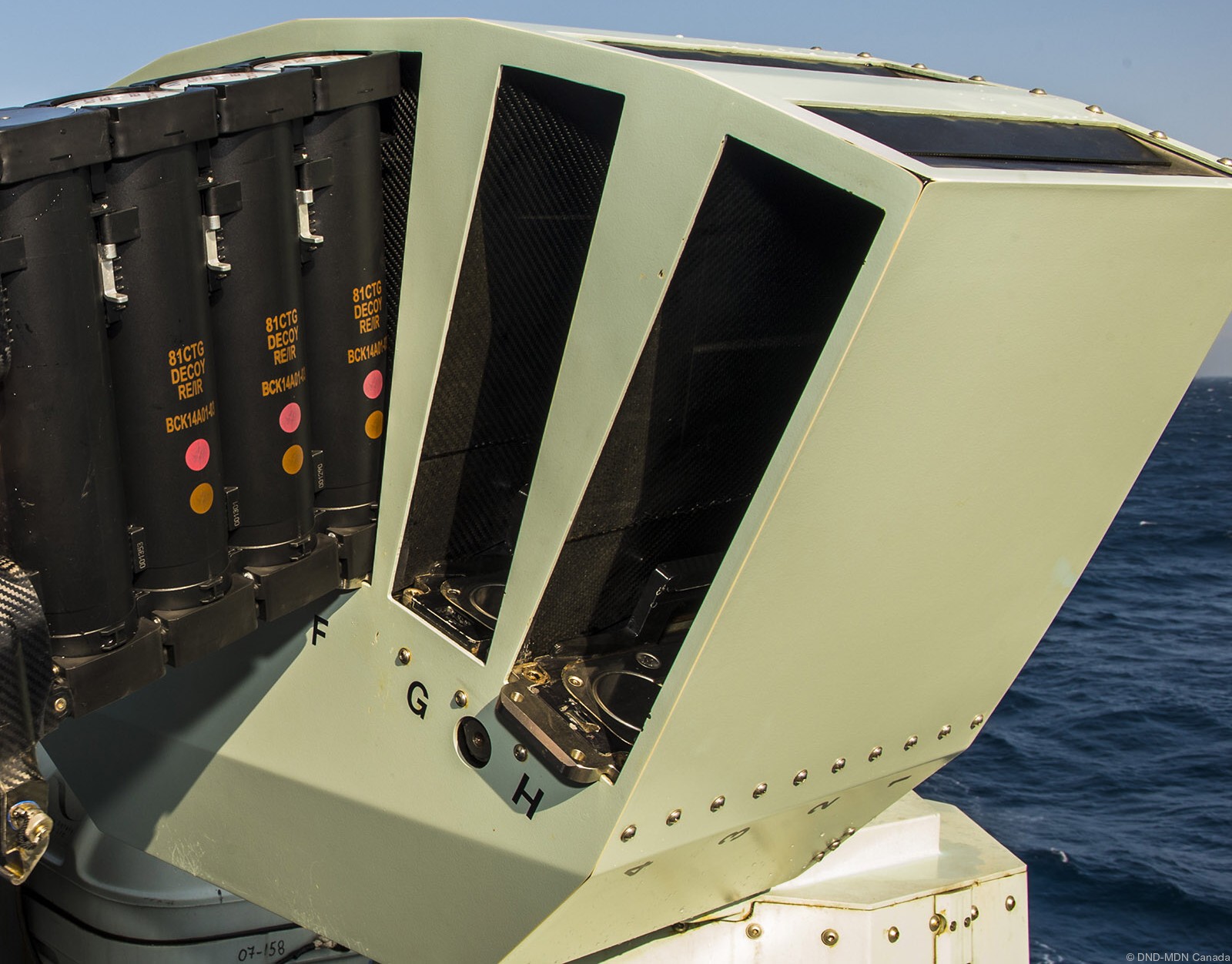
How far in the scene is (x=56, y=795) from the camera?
39.9 feet

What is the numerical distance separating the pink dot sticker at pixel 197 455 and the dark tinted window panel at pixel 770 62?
2.56m

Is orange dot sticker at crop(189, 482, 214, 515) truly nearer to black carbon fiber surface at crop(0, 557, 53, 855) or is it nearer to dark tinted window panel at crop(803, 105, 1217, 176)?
black carbon fiber surface at crop(0, 557, 53, 855)

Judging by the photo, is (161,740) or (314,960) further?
(314,960)

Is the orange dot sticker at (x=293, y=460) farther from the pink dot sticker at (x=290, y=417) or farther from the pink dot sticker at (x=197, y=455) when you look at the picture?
the pink dot sticker at (x=197, y=455)

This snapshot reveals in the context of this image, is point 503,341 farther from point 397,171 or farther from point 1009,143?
point 1009,143

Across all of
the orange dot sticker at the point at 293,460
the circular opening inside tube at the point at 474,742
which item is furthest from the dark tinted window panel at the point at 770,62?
the circular opening inside tube at the point at 474,742

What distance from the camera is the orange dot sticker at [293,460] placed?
255 inches

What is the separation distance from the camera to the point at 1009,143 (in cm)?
550

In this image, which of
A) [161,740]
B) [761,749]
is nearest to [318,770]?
[161,740]

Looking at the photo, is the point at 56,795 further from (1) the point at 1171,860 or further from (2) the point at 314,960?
(1) the point at 1171,860

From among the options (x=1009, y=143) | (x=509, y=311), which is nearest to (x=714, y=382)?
(x=509, y=311)

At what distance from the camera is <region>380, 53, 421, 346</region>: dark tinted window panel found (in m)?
6.46

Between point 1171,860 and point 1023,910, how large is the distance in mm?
13585

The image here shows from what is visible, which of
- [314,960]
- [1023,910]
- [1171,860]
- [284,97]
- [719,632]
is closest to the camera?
[719,632]
